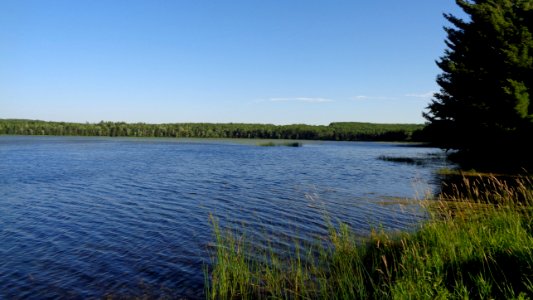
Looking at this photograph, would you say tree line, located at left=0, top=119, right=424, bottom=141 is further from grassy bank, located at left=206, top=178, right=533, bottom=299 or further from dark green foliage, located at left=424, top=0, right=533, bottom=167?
grassy bank, located at left=206, top=178, right=533, bottom=299

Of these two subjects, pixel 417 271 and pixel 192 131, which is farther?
pixel 192 131

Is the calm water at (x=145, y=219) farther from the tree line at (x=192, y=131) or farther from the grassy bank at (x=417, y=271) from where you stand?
the tree line at (x=192, y=131)

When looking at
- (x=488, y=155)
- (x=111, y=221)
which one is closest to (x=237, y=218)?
(x=111, y=221)

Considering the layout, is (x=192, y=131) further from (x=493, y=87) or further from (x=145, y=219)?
(x=145, y=219)

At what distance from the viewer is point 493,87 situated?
33906 mm

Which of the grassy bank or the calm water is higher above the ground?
the grassy bank

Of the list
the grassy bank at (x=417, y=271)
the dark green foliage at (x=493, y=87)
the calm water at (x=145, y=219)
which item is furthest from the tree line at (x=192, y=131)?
the grassy bank at (x=417, y=271)

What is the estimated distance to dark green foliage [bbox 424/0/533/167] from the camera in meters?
30.9

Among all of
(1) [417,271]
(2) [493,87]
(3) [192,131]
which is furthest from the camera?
(3) [192,131]

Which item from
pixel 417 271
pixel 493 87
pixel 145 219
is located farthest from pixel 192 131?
pixel 417 271

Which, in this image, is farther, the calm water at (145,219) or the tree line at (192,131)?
the tree line at (192,131)

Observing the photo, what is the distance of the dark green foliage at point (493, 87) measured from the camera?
3094cm

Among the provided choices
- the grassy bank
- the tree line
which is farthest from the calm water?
the tree line

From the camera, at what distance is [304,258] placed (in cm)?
1152
